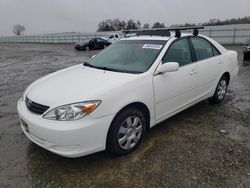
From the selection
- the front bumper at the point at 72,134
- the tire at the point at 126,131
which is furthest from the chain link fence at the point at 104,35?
the front bumper at the point at 72,134

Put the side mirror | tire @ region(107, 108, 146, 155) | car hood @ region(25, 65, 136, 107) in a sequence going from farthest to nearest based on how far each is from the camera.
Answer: the side mirror
tire @ region(107, 108, 146, 155)
car hood @ region(25, 65, 136, 107)

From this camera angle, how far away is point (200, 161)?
2914 mm

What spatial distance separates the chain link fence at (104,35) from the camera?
2185 cm

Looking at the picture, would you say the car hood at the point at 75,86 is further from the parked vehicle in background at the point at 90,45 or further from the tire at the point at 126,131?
the parked vehicle in background at the point at 90,45

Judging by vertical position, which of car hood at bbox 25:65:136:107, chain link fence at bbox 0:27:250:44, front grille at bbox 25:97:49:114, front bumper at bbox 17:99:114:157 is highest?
car hood at bbox 25:65:136:107

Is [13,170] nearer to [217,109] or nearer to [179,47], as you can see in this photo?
[179,47]

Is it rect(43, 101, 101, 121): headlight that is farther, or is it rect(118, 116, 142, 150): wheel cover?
rect(118, 116, 142, 150): wheel cover

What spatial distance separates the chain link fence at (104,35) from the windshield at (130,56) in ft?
67.6

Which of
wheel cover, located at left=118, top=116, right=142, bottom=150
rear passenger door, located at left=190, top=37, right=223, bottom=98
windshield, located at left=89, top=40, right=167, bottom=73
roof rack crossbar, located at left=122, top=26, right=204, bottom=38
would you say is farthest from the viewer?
rear passenger door, located at left=190, top=37, right=223, bottom=98

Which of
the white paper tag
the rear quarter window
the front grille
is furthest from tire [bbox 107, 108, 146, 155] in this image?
the rear quarter window

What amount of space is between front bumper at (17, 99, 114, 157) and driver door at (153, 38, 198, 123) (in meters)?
0.95

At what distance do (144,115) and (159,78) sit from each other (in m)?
0.57

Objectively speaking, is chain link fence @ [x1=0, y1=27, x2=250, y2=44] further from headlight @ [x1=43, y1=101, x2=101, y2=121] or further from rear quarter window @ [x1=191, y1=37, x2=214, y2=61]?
headlight @ [x1=43, y1=101, x2=101, y2=121]

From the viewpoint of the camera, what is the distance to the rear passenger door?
4074mm
